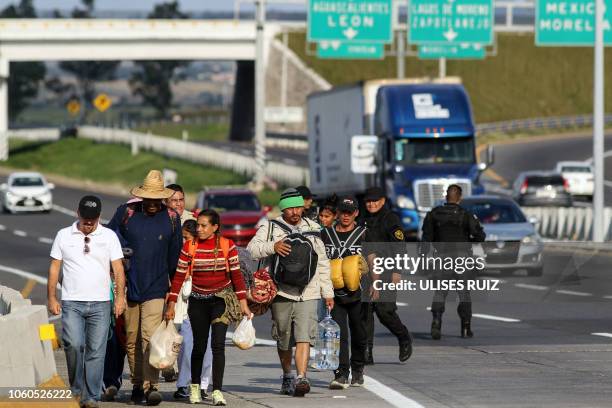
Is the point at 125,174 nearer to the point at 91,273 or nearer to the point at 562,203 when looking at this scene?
the point at 562,203

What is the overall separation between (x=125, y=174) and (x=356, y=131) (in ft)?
123

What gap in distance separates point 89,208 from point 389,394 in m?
3.20

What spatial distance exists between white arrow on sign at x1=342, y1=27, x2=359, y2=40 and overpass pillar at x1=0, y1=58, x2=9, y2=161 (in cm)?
3116

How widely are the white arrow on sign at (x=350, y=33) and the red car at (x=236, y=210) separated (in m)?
19.9

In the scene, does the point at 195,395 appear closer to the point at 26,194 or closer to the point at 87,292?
the point at 87,292

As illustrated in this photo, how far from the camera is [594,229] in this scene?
3769 cm

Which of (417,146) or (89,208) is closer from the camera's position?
(89,208)

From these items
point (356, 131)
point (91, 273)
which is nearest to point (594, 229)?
point (356, 131)

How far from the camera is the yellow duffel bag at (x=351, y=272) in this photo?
47.4ft

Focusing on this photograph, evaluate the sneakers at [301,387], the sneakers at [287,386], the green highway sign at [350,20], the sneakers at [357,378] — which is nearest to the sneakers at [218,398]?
the sneakers at [301,387]

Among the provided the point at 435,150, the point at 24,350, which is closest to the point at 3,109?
the point at 435,150

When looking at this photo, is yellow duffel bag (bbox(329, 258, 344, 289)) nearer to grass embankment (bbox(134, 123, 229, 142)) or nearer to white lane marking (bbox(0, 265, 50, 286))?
white lane marking (bbox(0, 265, 50, 286))

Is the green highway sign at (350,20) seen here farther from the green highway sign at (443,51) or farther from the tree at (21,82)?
the tree at (21,82)

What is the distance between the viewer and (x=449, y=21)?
6069cm
